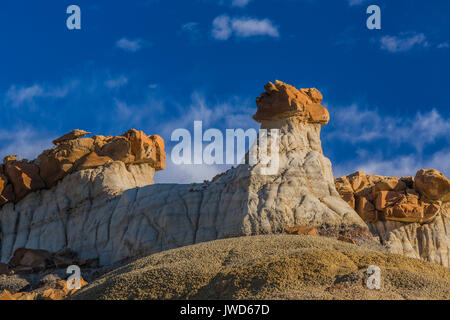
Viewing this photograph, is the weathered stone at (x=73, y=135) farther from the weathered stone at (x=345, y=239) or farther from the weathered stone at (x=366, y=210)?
the weathered stone at (x=345, y=239)

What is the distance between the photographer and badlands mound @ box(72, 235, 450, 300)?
48.7 feet

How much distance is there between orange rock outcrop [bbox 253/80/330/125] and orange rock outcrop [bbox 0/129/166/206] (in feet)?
27.9

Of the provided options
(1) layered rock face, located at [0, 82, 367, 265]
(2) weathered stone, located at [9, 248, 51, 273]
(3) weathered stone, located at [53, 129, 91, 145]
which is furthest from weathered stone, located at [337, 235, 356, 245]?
(3) weathered stone, located at [53, 129, 91, 145]

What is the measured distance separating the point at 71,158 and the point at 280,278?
919 inches

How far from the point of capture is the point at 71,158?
3625 centimetres

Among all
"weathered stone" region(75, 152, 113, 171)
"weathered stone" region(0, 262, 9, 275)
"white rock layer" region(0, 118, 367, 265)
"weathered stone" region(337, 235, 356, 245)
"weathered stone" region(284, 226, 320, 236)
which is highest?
"weathered stone" region(75, 152, 113, 171)

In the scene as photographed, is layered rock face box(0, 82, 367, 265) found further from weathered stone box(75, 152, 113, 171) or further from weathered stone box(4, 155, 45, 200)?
weathered stone box(4, 155, 45, 200)

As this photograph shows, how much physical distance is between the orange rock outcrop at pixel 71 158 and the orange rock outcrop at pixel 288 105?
8.50m

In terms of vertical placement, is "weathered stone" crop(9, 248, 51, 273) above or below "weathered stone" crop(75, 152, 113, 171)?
below

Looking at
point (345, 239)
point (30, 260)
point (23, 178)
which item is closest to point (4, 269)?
point (30, 260)

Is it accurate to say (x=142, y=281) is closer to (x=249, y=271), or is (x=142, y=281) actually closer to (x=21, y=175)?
(x=249, y=271)

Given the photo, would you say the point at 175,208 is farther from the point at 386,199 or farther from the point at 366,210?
the point at 386,199

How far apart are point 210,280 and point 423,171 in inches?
960

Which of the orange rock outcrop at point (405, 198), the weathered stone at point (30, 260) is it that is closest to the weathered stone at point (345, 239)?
the orange rock outcrop at point (405, 198)
